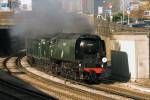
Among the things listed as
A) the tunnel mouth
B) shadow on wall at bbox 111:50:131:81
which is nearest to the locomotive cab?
shadow on wall at bbox 111:50:131:81

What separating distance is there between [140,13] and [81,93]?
83.1 m

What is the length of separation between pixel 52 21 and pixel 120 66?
368 inches

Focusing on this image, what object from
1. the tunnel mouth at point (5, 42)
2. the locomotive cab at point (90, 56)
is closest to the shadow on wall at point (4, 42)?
the tunnel mouth at point (5, 42)

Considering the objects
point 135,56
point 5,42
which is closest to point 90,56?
point 135,56

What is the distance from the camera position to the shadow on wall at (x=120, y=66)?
28.4m

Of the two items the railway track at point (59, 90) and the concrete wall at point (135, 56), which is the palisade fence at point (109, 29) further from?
the railway track at point (59, 90)

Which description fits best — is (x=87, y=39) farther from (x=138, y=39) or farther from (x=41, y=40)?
(x=41, y=40)

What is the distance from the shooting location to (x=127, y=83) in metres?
26.7

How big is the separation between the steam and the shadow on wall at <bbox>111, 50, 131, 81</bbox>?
675cm

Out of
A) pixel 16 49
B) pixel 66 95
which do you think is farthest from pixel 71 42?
pixel 16 49

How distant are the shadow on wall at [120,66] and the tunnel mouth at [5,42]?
3297 cm

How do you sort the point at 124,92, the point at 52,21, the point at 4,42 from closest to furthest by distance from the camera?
1. the point at 124,92
2. the point at 52,21
3. the point at 4,42

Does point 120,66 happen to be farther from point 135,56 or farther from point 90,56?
point 90,56

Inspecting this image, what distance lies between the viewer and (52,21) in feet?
119
